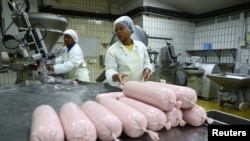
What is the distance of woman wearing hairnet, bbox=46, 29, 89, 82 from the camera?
1.95 metres

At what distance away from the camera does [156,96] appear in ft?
2.24

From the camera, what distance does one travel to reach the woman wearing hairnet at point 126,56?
159 centimetres

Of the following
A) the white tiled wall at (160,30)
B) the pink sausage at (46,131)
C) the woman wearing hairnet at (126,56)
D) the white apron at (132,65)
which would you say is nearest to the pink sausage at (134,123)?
the pink sausage at (46,131)

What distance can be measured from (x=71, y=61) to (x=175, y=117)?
160cm

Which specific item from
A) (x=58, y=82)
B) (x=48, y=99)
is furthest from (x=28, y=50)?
(x=48, y=99)

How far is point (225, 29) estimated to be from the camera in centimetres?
388

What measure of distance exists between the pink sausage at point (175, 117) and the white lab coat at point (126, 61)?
95 centimetres

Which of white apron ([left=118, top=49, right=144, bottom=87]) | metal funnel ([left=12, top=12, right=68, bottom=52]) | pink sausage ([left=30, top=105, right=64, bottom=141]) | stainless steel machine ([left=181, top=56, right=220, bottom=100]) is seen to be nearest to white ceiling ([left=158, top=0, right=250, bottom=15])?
stainless steel machine ([left=181, top=56, right=220, bottom=100])

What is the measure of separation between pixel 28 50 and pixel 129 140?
1627 mm

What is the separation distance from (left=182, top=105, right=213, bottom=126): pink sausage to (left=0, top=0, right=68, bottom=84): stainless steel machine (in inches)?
59.7

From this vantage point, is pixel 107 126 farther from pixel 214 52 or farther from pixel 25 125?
pixel 214 52

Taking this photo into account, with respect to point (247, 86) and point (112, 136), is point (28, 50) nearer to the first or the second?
point (112, 136)

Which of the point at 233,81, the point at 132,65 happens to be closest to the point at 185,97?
the point at 132,65

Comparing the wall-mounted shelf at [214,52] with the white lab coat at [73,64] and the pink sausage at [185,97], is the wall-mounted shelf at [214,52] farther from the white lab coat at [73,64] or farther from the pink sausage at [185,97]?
the pink sausage at [185,97]
